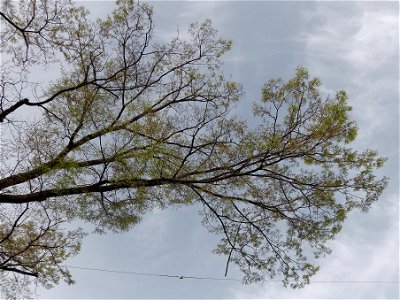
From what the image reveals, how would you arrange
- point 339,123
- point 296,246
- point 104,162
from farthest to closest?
point 296,246, point 104,162, point 339,123

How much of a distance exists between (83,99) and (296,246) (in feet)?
17.4

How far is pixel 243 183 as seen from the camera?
30.0 feet

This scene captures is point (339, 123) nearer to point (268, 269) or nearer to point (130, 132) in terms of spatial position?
point (268, 269)

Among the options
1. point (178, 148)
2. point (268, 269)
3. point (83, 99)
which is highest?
point (83, 99)

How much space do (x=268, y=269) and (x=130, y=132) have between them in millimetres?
4044

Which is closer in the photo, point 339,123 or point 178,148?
point 339,123

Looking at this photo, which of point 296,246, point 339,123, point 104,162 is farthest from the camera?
point 296,246

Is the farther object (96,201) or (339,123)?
(96,201)

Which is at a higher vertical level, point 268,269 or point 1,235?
point 1,235

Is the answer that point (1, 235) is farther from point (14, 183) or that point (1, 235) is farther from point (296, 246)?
point (296, 246)

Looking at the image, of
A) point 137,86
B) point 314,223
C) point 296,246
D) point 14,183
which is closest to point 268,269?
point 296,246

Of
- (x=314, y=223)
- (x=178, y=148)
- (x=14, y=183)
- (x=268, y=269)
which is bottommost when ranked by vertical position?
(x=268, y=269)

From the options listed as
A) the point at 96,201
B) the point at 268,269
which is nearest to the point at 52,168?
the point at 96,201

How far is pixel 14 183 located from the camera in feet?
26.6
